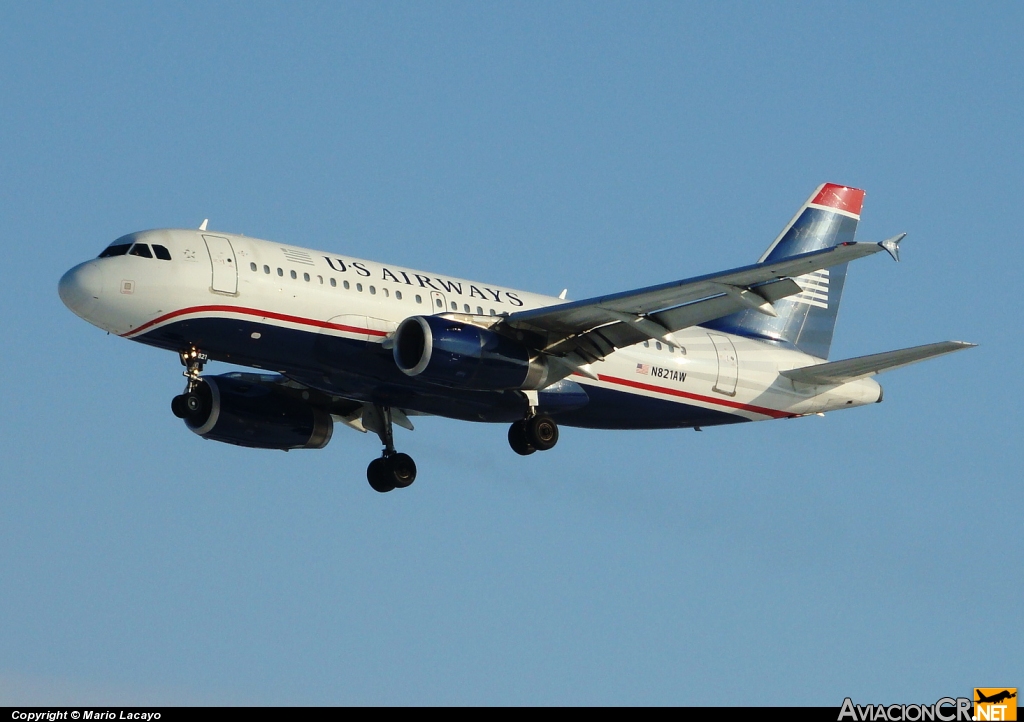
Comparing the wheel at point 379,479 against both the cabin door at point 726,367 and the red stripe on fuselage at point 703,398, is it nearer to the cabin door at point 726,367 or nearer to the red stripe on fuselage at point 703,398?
the red stripe on fuselage at point 703,398

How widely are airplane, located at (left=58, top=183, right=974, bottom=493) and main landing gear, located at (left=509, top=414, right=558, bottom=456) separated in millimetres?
42

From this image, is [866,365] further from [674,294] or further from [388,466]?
[388,466]

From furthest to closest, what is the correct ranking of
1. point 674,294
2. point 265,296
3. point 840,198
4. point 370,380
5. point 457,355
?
point 840,198 → point 370,380 → point 457,355 → point 265,296 → point 674,294

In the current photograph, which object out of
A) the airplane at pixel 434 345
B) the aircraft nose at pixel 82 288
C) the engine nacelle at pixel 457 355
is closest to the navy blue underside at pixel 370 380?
the airplane at pixel 434 345

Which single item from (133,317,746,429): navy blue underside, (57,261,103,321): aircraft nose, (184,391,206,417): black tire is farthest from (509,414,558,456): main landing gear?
(57,261,103,321): aircraft nose

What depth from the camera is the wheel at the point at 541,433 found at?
43750 millimetres

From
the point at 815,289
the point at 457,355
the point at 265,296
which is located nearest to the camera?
Result: the point at 265,296

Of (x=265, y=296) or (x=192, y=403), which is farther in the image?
(x=192, y=403)

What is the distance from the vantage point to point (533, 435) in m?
43.8

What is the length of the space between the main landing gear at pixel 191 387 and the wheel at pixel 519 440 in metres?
8.36

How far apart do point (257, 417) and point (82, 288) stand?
8356 mm

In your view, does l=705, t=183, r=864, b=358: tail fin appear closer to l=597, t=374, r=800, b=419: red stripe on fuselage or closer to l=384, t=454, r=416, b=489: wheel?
l=597, t=374, r=800, b=419: red stripe on fuselage

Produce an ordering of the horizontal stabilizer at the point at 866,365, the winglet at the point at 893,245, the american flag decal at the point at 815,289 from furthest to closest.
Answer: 1. the american flag decal at the point at 815,289
2. the horizontal stabilizer at the point at 866,365
3. the winglet at the point at 893,245

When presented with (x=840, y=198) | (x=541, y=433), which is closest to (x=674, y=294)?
(x=541, y=433)
